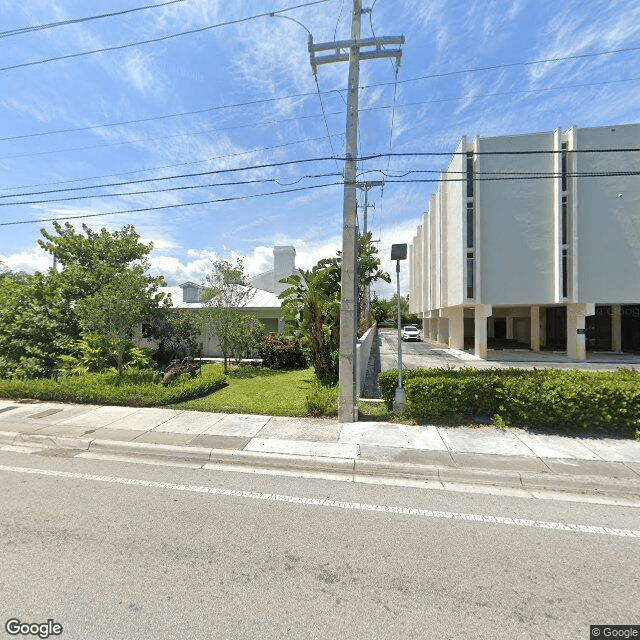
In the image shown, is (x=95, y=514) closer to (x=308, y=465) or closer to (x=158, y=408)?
(x=308, y=465)

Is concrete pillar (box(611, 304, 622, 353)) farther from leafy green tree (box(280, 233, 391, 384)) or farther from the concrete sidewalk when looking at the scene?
the concrete sidewalk

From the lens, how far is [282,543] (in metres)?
3.20

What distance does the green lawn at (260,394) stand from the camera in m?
7.75

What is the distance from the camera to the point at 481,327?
19.8 metres

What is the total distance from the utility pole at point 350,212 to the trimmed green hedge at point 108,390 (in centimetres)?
429

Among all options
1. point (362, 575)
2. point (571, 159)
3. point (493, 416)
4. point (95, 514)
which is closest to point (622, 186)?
point (571, 159)

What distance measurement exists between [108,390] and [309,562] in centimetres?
767

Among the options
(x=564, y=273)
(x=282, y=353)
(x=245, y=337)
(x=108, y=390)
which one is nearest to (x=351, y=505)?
(x=108, y=390)

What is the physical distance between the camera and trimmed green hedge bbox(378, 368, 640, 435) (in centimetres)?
590

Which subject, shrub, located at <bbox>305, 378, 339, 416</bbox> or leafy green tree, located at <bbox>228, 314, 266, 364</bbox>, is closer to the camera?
shrub, located at <bbox>305, 378, 339, 416</bbox>

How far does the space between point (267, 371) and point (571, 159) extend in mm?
18795

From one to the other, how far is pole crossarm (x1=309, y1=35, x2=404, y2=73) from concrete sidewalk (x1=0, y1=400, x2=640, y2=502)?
7.53 meters

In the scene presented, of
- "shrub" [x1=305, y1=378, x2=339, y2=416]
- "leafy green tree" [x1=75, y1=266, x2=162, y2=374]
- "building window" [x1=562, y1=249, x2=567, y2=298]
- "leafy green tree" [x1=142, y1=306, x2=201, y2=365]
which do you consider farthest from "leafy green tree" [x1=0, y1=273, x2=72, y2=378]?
"building window" [x1=562, y1=249, x2=567, y2=298]

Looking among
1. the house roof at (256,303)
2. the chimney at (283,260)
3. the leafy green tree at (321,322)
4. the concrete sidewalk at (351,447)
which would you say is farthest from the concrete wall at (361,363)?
the chimney at (283,260)
